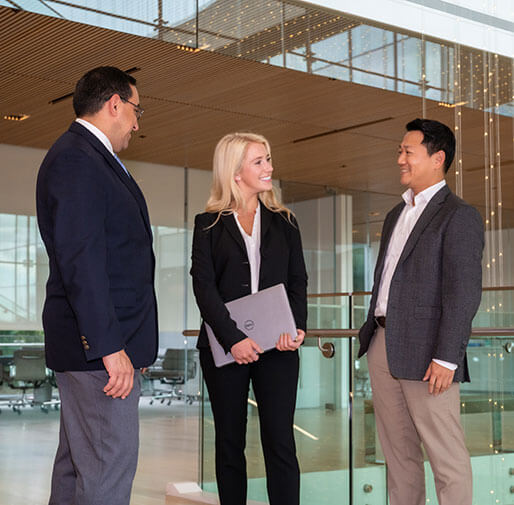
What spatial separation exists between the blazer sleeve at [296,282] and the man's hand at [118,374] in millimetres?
1066

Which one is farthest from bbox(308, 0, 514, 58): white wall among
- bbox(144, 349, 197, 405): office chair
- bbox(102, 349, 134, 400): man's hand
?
bbox(144, 349, 197, 405): office chair

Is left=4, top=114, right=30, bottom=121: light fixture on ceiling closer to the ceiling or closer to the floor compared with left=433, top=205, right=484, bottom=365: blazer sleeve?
closer to the ceiling

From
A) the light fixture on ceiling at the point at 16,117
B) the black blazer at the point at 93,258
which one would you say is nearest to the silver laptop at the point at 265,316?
the black blazer at the point at 93,258

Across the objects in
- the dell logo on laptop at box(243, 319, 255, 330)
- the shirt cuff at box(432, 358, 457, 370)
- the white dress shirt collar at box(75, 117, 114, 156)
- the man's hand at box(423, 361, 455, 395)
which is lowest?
the man's hand at box(423, 361, 455, 395)

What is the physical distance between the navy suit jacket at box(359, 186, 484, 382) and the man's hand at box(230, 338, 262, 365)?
0.47 m

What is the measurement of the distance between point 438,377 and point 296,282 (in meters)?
0.69

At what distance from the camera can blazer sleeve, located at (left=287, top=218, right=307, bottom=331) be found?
127 inches

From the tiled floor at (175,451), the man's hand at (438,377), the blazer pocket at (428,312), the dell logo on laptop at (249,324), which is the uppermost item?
the blazer pocket at (428,312)

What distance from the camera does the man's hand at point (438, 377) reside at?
9.26 feet

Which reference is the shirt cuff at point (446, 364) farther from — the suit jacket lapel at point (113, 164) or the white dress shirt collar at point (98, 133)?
the white dress shirt collar at point (98, 133)

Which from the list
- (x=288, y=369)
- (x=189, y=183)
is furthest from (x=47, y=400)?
(x=288, y=369)

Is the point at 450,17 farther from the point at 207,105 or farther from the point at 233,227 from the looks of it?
the point at 233,227

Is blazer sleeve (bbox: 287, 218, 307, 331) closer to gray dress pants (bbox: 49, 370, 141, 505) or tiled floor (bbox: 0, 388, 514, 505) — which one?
gray dress pants (bbox: 49, 370, 141, 505)

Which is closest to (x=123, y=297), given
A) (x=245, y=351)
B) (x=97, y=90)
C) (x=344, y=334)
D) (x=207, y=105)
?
(x=97, y=90)
